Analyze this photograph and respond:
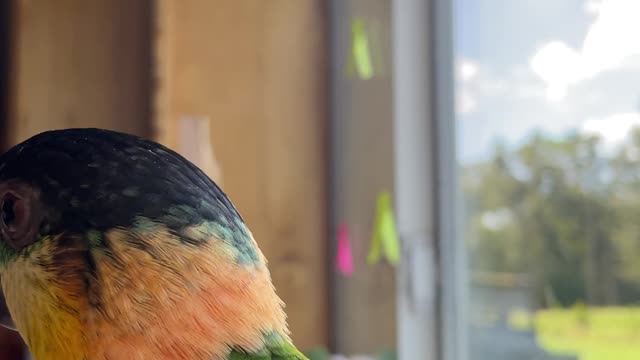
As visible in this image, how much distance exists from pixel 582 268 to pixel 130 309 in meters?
0.80

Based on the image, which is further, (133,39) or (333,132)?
(333,132)

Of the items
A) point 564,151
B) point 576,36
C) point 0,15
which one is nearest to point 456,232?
point 564,151

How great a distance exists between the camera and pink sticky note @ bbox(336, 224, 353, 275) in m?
1.64

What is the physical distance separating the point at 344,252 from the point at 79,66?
73 centimetres

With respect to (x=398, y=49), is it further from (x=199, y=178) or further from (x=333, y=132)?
(x=199, y=178)

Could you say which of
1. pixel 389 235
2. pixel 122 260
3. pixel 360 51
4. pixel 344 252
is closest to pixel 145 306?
pixel 122 260

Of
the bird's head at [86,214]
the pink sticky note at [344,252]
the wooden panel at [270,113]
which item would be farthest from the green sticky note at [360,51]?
the bird's head at [86,214]

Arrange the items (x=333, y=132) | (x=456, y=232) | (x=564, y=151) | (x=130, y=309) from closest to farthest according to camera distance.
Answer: (x=130, y=309), (x=564, y=151), (x=456, y=232), (x=333, y=132)

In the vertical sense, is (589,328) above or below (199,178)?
below

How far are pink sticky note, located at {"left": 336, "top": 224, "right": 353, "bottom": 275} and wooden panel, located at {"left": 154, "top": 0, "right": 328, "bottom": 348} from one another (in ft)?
0.22

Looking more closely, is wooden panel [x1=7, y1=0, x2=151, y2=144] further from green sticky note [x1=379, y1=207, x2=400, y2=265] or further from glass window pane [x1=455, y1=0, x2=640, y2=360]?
glass window pane [x1=455, y1=0, x2=640, y2=360]

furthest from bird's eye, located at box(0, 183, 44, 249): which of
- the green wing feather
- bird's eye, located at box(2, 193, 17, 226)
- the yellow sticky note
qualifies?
the yellow sticky note

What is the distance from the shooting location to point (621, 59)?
3.02ft

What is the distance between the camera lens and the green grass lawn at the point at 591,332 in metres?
0.90
